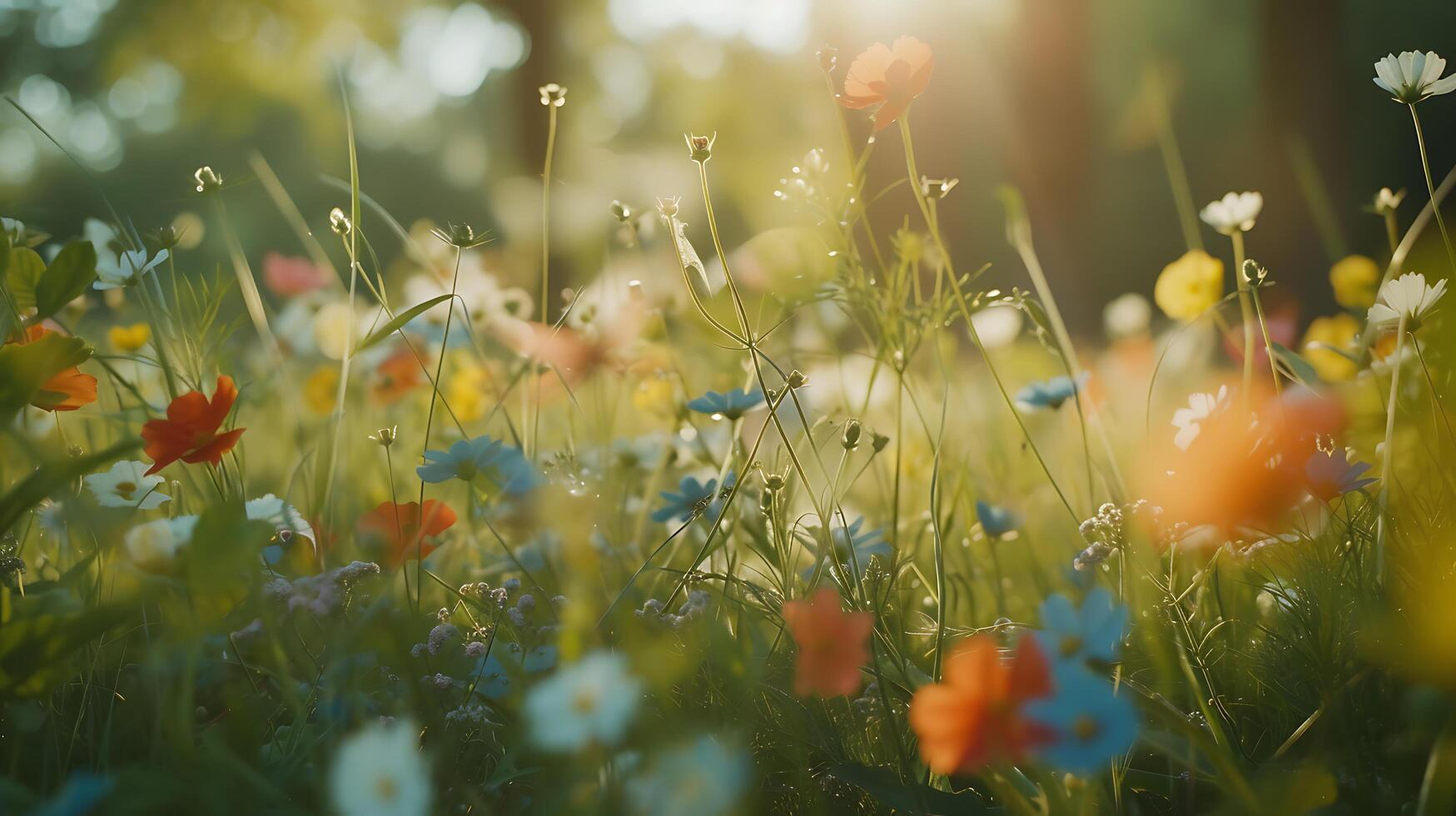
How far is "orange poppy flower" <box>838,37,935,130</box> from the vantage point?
0.69m

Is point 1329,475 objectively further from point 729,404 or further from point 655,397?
point 655,397

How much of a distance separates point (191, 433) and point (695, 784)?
50 centimetres

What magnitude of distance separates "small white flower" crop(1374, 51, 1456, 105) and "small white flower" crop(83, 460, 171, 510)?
1.00 meters

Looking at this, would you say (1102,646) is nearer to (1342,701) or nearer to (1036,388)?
(1342,701)

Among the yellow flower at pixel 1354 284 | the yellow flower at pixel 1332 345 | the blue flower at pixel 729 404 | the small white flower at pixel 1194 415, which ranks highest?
the blue flower at pixel 729 404

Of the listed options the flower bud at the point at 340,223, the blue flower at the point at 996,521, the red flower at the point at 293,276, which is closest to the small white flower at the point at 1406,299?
the blue flower at the point at 996,521

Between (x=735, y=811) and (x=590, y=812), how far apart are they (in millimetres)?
68

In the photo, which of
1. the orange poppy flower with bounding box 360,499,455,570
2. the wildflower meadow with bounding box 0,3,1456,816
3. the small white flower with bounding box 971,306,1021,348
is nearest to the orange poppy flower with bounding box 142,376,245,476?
the wildflower meadow with bounding box 0,3,1456,816

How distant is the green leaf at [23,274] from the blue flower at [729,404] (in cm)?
49

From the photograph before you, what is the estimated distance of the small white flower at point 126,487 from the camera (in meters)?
0.79

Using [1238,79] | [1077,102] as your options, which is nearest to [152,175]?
[1077,102]

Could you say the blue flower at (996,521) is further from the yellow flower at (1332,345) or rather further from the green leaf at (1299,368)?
the yellow flower at (1332,345)

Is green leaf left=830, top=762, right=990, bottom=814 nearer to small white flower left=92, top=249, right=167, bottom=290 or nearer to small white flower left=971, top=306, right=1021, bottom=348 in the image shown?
small white flower left=92, top=249, right=167, bottom=290

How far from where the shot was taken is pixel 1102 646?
44cm
